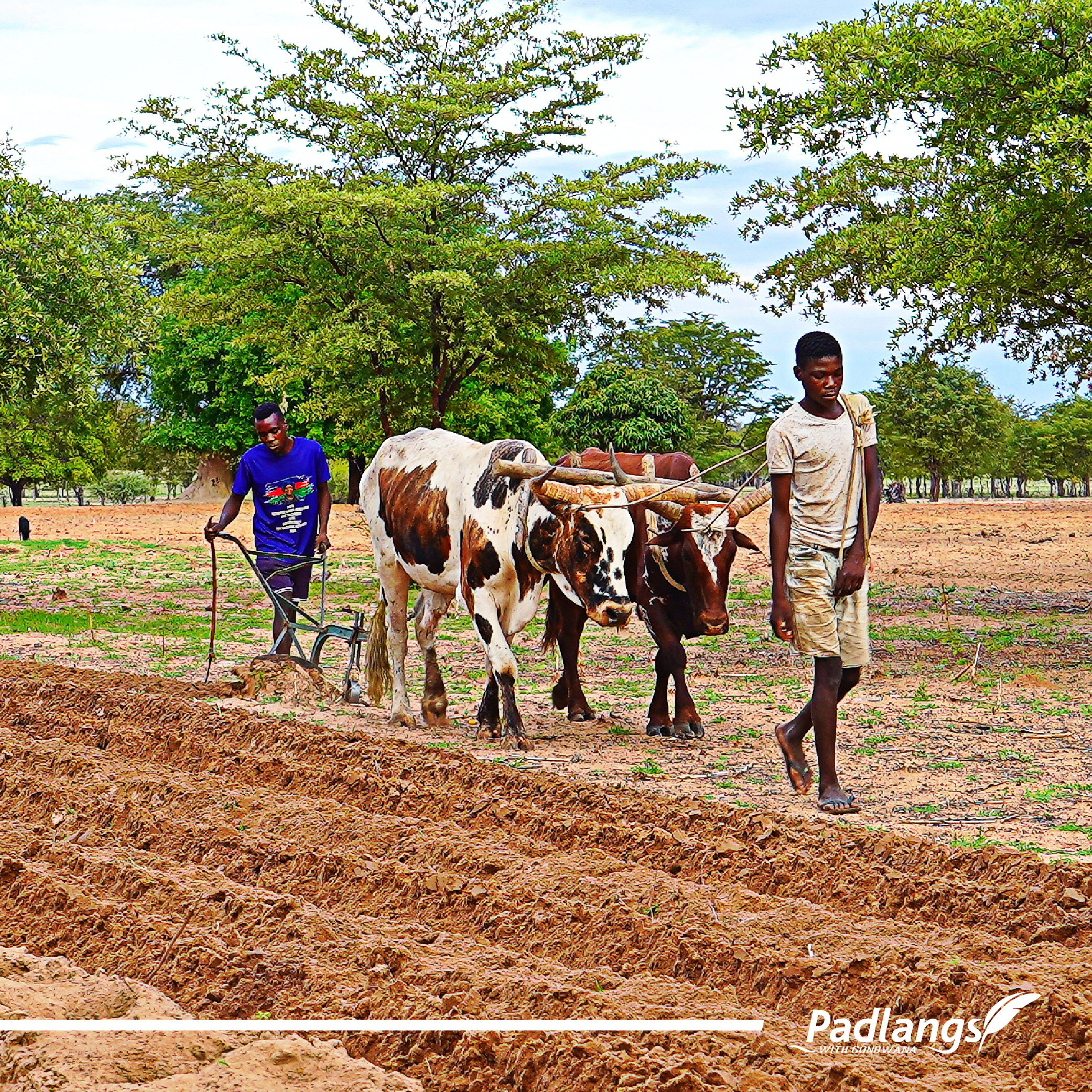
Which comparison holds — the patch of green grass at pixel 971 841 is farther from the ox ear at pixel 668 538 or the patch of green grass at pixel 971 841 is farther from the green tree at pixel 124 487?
the green tree at pixel 124 487

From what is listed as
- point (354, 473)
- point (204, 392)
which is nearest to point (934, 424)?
point (354, 473)

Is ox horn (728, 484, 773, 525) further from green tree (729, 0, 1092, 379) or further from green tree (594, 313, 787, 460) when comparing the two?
green tree (594, 313, 787, 460)

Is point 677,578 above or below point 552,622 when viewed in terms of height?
above

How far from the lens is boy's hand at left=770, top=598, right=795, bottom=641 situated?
300 inches

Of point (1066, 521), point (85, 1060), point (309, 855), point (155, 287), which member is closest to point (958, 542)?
point (1066, 521)

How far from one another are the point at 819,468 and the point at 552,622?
4181mm

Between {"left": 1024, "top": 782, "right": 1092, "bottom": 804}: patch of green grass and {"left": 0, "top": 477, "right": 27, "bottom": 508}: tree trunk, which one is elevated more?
{"left": 0, "top": 477, "right": 27, "bottom": 508}: tree trunk

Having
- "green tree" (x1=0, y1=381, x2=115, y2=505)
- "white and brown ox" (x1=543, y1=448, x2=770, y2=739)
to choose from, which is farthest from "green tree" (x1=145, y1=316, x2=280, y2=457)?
"white and brown ox" (x1=543, y1=448, x2=770, y2=739)

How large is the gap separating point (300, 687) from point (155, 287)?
53.6 metres

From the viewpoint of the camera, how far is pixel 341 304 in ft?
66.4

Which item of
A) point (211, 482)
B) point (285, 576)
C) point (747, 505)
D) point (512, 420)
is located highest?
point (512, 420)

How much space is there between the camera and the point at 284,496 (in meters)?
11.6

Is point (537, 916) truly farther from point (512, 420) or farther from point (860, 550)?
point (512, 420)

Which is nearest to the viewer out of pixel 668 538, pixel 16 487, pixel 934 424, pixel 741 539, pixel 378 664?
pixel 741 539
